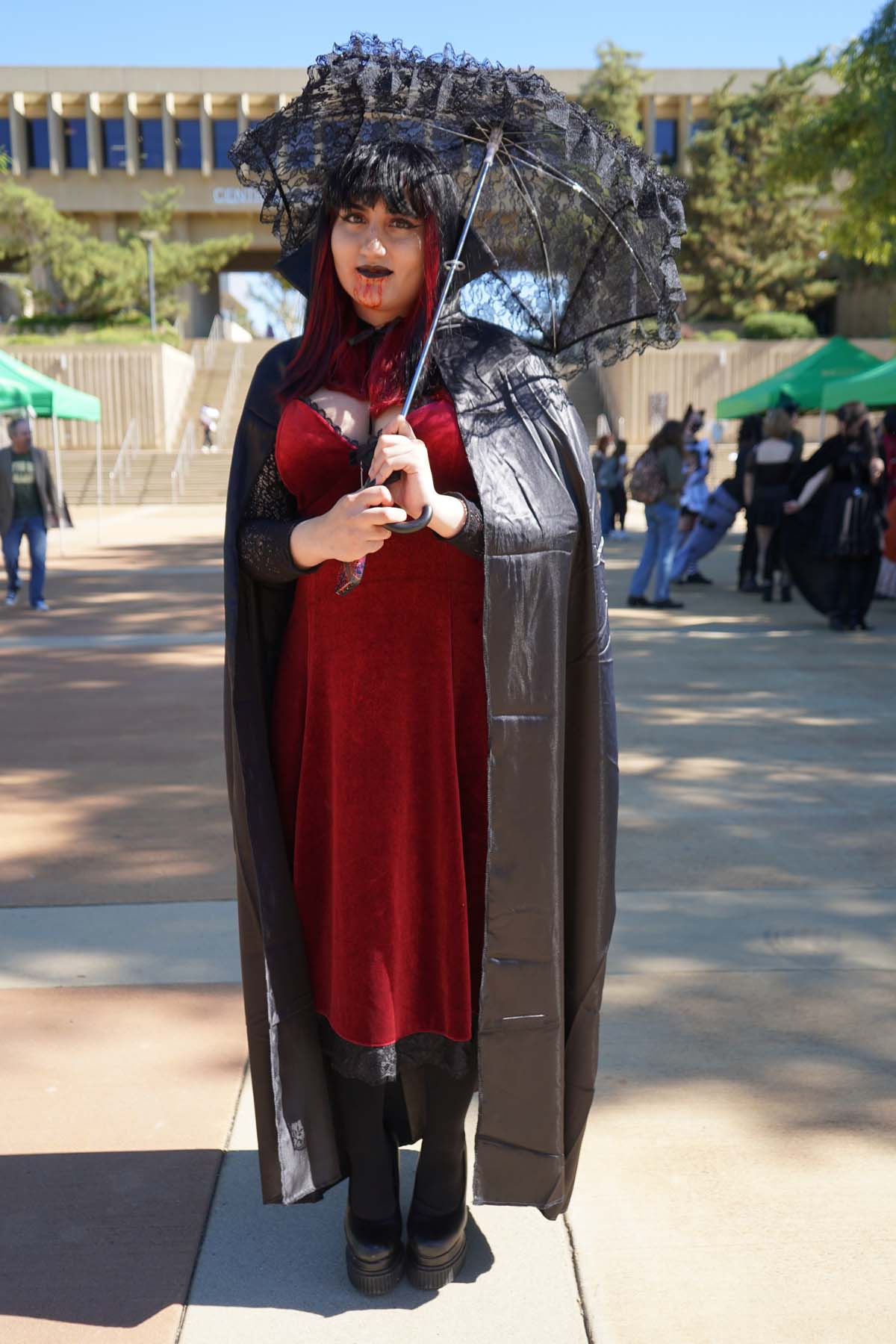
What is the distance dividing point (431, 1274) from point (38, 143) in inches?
2303

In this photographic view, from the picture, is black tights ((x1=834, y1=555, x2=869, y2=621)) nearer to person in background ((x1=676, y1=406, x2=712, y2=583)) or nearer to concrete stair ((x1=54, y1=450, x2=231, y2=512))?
person in background ((x1=676, y1=406, x2=712, y2=583))

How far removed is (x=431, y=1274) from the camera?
232 centimetres

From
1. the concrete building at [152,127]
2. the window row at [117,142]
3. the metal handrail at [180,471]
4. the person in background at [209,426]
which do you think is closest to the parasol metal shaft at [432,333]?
the metal handrail at [180,471]

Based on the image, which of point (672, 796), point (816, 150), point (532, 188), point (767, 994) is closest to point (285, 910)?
point (532, 188)

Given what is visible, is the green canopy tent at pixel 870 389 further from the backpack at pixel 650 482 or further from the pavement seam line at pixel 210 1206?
the pavement seam line at pixel 210 1206

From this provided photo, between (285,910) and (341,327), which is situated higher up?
(341,327)

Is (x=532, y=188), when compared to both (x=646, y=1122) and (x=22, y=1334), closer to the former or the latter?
(x=646, y=1122)

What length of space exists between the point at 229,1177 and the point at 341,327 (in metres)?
1.75

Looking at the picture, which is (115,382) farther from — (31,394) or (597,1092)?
(597,1092)

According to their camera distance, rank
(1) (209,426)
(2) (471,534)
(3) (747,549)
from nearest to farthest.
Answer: (2) (471,534) → (3) (747,549) → (1) (209,426)

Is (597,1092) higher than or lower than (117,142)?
lower

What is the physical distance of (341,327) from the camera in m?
2.19

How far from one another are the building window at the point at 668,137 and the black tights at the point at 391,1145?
57.4 meters

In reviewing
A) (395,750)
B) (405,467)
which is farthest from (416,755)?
(405,467)
